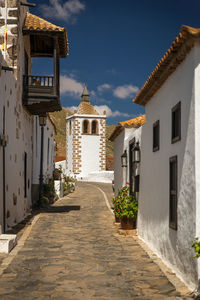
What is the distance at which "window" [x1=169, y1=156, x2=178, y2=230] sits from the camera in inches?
285

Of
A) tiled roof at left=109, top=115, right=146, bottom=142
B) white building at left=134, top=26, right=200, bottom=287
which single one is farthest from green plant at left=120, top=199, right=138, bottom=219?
tiled roof at left=109, top=115, right=146, bottom=142

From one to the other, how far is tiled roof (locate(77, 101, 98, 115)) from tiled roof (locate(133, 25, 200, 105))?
44.3m

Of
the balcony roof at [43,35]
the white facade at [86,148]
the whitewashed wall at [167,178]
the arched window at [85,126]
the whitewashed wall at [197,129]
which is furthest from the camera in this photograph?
the arched window at [85,126]

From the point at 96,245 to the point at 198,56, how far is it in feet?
18.6

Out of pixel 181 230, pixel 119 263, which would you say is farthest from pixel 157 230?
pixel 181 230

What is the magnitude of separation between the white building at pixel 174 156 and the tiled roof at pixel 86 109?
145 feet

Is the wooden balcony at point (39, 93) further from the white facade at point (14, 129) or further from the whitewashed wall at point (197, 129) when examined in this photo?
the whitewashed wall at point (197, 129)

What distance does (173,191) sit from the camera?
7.42 m

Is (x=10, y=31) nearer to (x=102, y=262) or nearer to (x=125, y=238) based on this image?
(x=125, y=238)

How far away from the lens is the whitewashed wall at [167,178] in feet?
19.9

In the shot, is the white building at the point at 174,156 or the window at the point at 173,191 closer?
the white building at the point at 174,156

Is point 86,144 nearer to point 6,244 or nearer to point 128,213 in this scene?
point 128,213

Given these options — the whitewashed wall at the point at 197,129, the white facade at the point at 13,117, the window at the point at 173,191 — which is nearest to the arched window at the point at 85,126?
the white facade at the point at 13,117

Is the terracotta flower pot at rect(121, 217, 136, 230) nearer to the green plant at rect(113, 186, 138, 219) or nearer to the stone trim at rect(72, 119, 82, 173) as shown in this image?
the green plant at rect(113, 186, 138, 219)
